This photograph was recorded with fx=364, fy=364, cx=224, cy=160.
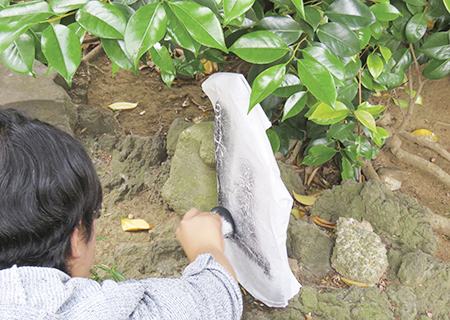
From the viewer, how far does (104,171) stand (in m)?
2.05

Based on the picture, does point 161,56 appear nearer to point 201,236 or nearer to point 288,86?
point 288,86

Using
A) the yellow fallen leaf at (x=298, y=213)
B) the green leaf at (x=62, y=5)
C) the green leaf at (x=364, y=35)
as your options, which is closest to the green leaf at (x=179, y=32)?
the green leaf at (x=62, y=5)

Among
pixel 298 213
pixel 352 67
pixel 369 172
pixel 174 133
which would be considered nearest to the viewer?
pixel 352 67

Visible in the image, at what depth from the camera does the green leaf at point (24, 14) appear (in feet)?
2.59

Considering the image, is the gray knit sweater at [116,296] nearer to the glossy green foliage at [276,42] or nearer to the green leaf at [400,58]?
the glossy green foliage at [276,42]

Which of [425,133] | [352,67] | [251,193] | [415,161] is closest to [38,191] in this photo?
[251,193]

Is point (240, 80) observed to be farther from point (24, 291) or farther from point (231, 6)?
point (24, 291)

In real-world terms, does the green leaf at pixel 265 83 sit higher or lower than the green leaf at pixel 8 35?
lower

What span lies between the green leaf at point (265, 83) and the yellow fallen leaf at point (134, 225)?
1.10 meters

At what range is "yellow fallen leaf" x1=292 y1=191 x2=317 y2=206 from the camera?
6.32ft

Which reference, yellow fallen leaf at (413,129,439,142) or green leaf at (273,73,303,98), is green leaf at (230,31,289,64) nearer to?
green leaf at (273,73,303,98)

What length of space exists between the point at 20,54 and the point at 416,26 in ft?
4.43

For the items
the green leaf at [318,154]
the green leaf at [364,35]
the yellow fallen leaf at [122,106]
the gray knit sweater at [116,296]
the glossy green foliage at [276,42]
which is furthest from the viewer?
the yellow fallen leaf at [122,106]

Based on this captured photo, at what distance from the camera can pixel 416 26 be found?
1.38 m
